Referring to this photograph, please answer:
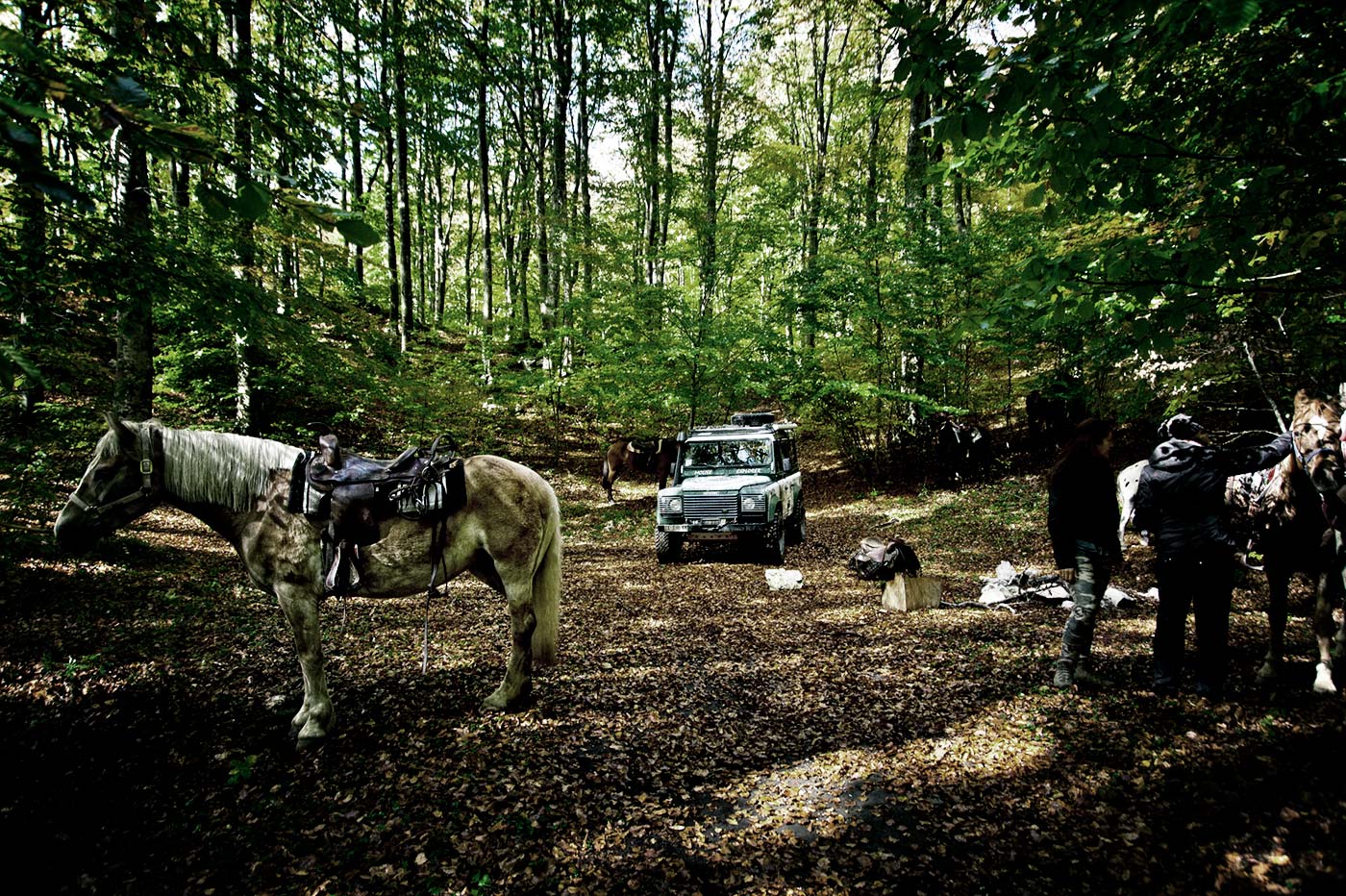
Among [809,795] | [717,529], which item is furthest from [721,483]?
[809,795]

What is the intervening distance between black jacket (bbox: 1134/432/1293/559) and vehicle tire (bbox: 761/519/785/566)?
5309 millimetres

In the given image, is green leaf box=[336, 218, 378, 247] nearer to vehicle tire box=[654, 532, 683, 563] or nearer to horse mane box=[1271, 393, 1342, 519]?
horse mane box=[1271, 393, 1342, 519]

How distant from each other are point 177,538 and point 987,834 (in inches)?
451

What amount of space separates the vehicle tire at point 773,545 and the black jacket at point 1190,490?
531 centimetres

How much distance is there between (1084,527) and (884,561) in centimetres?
350

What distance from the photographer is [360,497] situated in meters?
3.86

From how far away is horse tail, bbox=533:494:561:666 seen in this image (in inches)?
176

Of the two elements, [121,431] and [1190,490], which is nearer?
[121,431]

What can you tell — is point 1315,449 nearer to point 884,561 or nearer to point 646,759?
point 884,561

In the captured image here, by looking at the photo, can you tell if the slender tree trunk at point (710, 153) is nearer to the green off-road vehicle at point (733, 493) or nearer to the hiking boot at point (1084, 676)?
the green off-road vehicle at point (733, 493)

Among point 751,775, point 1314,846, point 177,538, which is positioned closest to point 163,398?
point 177,538

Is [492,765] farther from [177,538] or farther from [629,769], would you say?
[177,538]

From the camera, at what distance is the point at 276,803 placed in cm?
311

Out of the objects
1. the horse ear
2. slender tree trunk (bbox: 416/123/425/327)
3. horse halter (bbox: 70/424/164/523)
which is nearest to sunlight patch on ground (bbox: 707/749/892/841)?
horse halter (bbox: 70/424/164/523)
